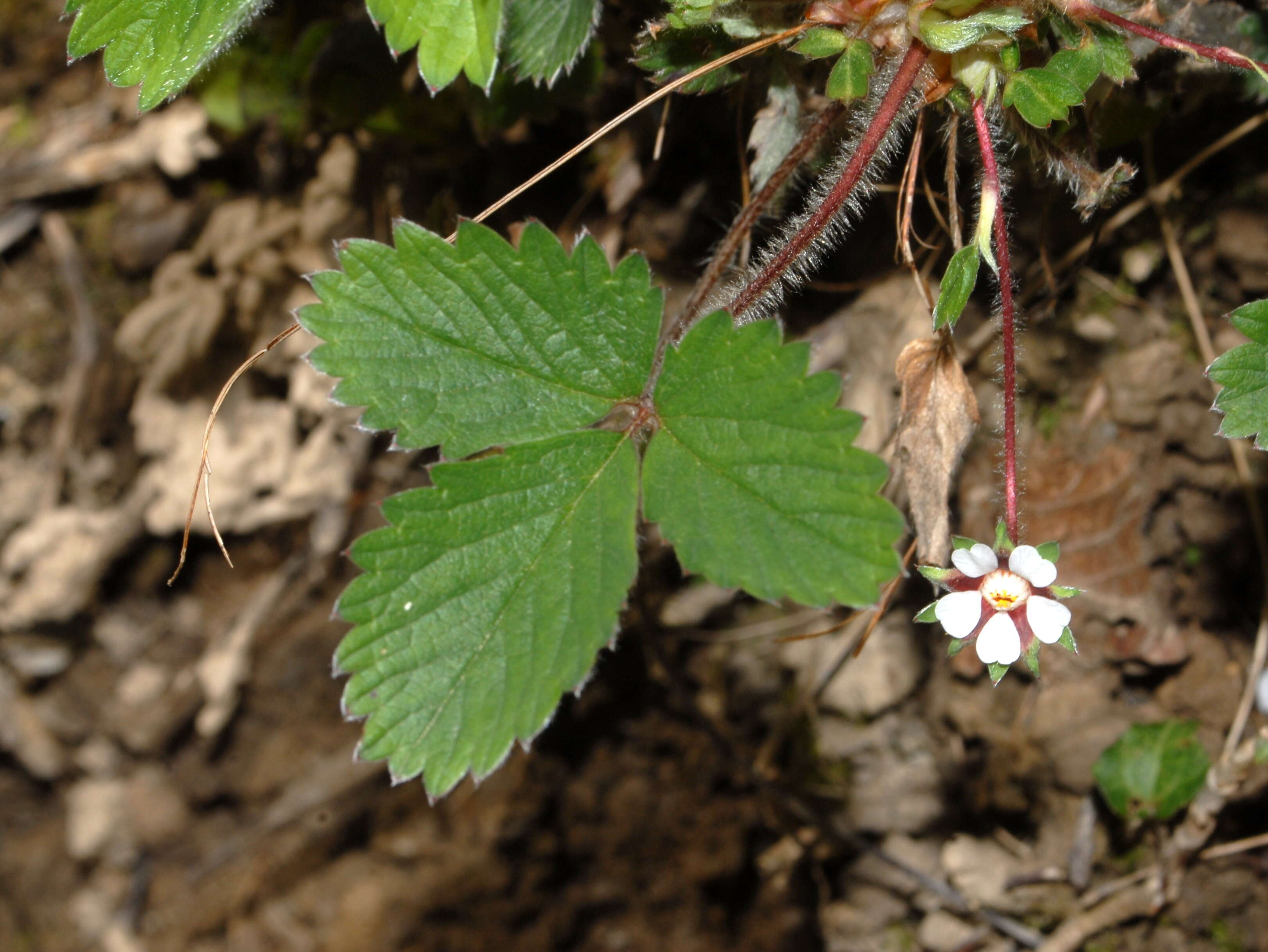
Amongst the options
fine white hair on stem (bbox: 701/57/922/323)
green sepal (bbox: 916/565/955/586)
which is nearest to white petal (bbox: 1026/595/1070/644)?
green sepal (bbox: 916/565/955/586)

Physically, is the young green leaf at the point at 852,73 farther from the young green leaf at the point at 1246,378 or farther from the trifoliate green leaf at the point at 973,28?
the young green leaf at the point at 1246,378

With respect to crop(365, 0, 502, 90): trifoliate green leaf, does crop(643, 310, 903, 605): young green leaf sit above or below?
below

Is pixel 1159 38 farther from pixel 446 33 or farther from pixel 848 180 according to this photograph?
pixel 446 33

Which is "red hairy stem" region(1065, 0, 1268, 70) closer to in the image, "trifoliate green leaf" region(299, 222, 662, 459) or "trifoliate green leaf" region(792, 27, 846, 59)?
"trifoliate green leaf" region(792, 27, 846, 59)

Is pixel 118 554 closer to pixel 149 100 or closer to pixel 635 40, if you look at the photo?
pixel 149 100

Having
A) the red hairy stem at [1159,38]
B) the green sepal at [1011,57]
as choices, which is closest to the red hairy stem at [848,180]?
the green sepal at [1011,57]

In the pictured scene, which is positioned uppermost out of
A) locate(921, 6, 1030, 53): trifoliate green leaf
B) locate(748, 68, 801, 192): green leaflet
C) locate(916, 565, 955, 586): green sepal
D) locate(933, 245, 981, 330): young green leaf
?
locate(921, 6, 1030, 53): trifoliate green leaf

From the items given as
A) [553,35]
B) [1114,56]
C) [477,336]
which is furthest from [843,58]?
[477,336]
